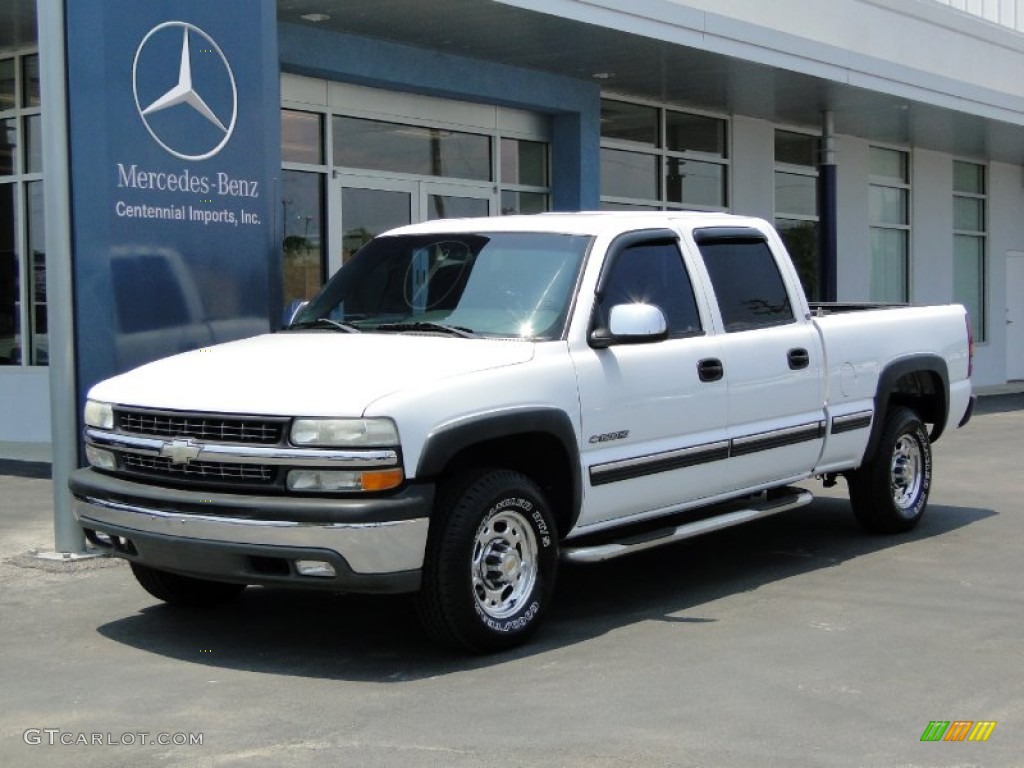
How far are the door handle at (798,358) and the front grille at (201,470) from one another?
3314mm

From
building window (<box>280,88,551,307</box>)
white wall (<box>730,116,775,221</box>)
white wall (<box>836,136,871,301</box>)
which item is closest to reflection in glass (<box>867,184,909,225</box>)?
white wall (<box>836,136,871,301</box>)

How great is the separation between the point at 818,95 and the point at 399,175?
19.2 ft

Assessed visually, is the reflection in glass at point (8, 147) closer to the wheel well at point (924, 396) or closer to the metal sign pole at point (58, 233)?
the metal sign pole at point (58, 233)

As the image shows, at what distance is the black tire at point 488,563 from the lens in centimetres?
598

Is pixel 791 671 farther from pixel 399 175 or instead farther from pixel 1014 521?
pixel 399 175

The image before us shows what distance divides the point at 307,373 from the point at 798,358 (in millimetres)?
3140

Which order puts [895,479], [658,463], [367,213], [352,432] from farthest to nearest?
[367,213]
[895,479]
[658,463]
[352,432]

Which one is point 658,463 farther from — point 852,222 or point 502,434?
point 852,222

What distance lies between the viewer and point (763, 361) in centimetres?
777

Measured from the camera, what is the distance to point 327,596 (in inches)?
297

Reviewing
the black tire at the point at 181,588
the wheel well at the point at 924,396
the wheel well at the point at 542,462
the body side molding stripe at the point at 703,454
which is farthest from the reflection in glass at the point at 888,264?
the black tire at the point at 181,588

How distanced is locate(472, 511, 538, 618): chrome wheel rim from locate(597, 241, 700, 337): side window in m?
1.32

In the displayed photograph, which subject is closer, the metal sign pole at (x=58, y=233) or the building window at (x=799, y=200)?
the metal sign pole at (x=58, y=233)

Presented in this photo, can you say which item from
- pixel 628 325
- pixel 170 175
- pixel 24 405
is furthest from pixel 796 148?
pixel 628 325
